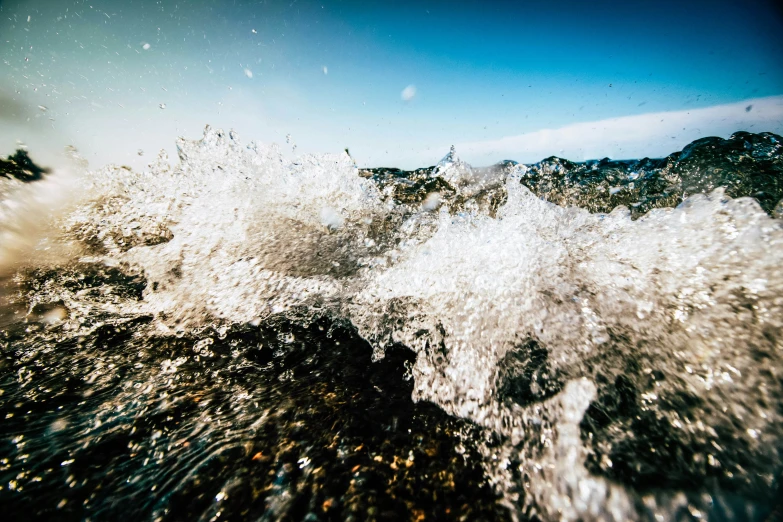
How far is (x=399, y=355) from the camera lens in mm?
2826

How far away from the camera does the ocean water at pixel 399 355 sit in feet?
4.68

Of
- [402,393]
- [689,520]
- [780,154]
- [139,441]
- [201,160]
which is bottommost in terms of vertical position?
[402,393]

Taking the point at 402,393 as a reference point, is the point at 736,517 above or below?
above

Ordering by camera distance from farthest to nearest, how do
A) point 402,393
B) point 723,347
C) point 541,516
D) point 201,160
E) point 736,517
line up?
point 201,160 → point 402,393 → point 723,347 → point 541,516 → point 736,517

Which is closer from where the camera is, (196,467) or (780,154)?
(196,467)

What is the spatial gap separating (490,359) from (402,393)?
75 cm

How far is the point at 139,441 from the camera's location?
174 centimetres

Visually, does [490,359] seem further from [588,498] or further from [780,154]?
[780,154]

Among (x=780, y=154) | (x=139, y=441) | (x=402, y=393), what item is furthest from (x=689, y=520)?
(x=780, y=154)

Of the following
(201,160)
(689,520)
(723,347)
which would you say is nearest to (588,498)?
(689,520)

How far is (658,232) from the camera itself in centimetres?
273

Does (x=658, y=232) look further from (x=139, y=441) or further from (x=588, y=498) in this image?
(x=139, y=441)

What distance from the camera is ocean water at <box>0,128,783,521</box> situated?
1.43 meters

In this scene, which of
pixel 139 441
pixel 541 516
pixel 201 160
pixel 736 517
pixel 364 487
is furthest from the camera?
pixel 201 160
